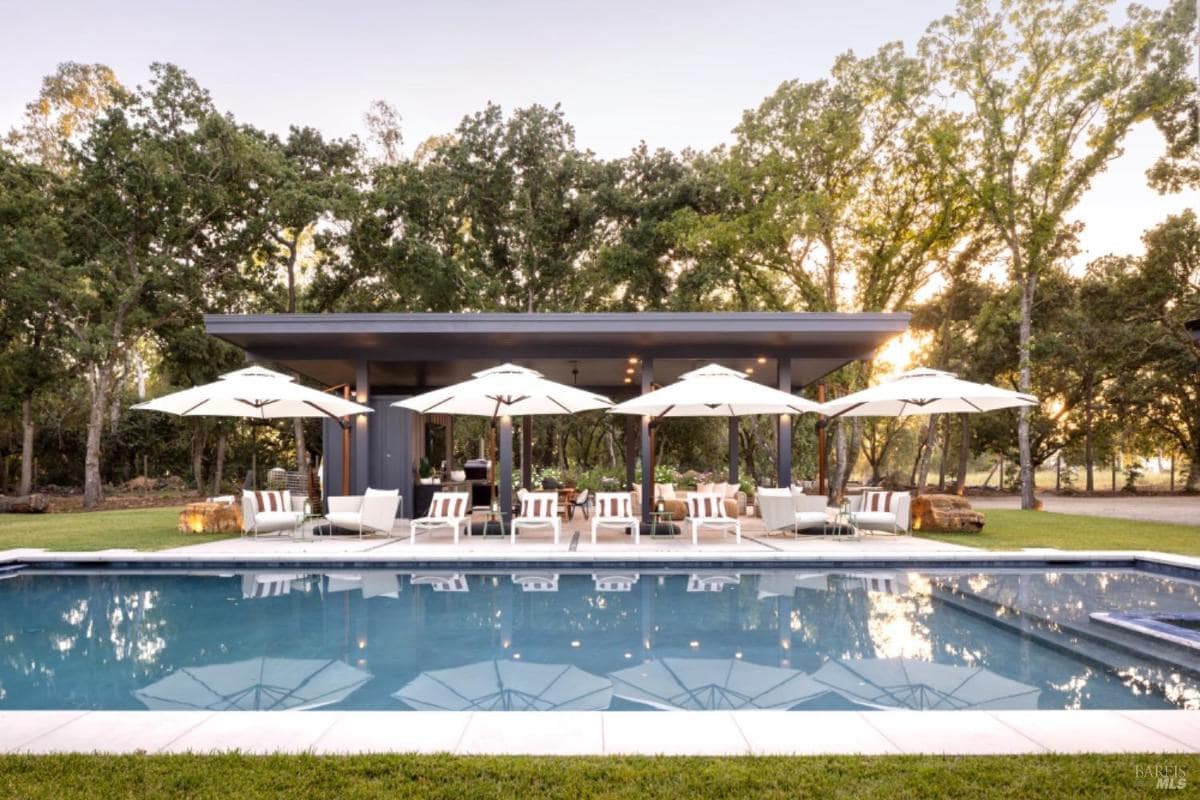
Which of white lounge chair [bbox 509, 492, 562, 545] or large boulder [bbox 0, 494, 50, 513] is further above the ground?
white lounge chair [bbox 509, 492, 562, 545]

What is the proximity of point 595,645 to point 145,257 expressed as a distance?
68.3ft

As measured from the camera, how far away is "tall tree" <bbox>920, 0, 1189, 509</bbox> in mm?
17641

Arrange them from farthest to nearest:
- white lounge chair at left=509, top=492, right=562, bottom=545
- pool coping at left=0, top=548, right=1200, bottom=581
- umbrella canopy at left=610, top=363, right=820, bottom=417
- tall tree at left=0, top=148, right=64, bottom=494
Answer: tall tree at left=0, top=148, right=64, bottom=494 < white lounge chair at left=509, top=492, right=562, bottom=545 < umbrella canopy at left=610, top=363, right=820, bottom=417 < pool coping at left=0, top=548, right=1200, bottom=581

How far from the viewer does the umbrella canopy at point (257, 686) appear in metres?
4.39

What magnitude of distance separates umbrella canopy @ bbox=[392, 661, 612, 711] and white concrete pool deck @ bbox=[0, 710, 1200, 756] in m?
0.54

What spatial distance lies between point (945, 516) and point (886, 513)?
1521 mm

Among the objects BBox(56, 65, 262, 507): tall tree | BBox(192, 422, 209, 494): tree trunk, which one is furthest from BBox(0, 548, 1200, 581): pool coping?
BBox(192, 422, 209, 494): tree trunk

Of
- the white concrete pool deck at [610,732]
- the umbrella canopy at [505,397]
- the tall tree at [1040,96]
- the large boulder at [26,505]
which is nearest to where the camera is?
the white concrete pool deck at [610,732]

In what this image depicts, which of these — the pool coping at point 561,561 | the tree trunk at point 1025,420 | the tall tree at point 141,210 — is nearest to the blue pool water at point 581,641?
the pool coping at point 561,561

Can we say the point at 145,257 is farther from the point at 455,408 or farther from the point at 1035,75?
the point at 1035,75

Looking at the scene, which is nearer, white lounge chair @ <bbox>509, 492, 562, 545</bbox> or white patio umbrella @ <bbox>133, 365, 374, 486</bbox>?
white patio umbrella @ <bbox>133, 365, 374, 486</bbox>

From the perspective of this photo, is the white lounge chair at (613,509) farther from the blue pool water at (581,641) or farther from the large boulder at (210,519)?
the large boulder at (210,519)

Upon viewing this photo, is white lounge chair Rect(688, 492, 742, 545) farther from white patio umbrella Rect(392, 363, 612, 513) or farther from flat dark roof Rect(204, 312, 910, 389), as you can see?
flat dark roof Rect(204, 312, 910, 389)

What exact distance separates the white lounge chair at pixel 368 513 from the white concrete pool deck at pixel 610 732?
7.09 m
